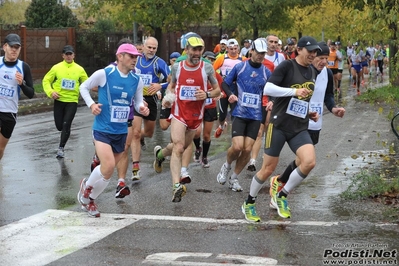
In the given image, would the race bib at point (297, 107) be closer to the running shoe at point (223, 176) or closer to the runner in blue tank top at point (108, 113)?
the runner in blue tank top at point (108, 113)

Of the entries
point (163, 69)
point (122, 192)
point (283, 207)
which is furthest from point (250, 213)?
point (163, 69)

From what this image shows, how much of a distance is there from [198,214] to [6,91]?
349cm

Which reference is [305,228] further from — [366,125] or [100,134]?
[366,125]

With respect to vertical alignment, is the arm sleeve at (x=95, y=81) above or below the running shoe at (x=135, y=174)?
above

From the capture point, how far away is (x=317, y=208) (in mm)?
9234

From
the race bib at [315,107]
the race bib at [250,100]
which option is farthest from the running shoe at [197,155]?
the race bib at [315,107]

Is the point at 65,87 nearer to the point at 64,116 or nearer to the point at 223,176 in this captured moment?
the point at 64,116

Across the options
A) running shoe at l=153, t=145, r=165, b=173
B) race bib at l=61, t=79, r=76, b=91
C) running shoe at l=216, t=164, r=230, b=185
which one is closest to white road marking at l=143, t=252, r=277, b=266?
running shoe at l=216, t=164, r=230, b=185

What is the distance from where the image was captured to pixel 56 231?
8039 millimetres

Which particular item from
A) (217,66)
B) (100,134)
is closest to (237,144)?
(100,134)

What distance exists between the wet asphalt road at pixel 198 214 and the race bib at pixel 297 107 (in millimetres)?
1144

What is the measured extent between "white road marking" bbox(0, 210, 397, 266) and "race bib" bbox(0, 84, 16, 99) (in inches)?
91.9

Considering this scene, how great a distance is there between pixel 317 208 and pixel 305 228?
113 centimetres

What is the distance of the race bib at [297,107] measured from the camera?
8.55m
